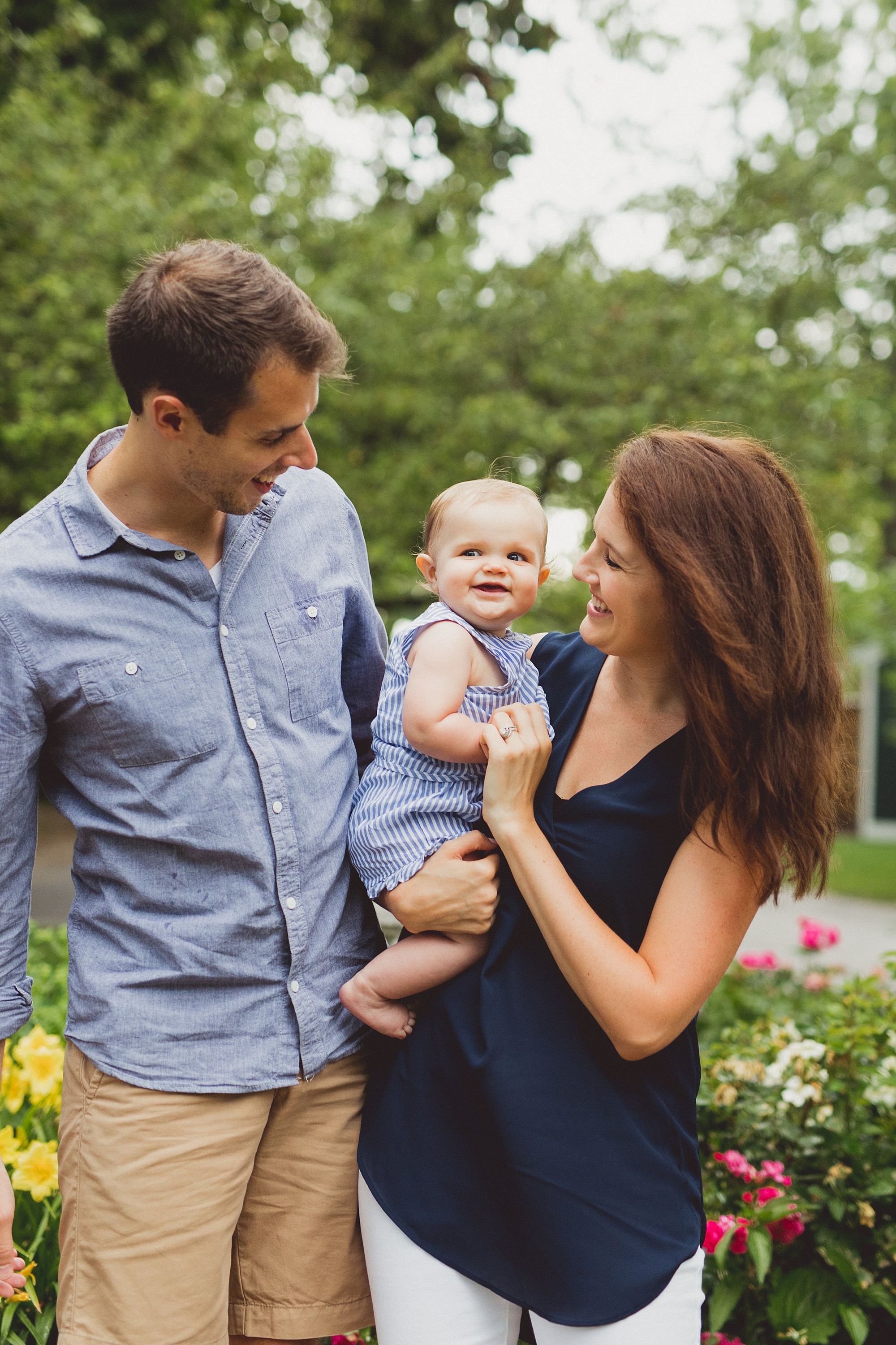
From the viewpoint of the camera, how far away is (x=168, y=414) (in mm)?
1775

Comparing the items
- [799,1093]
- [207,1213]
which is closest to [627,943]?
[207,1213]

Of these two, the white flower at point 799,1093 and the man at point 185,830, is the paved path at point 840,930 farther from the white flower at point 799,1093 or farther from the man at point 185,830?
the man at point 185,830

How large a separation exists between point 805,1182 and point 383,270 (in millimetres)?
7371

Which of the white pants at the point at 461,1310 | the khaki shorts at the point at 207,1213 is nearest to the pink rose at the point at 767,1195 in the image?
the white pants at the point at 461,1310

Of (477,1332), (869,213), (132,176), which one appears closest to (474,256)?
(132,176)

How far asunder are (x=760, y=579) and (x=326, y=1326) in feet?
5.15

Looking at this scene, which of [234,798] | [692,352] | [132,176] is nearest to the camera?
[234,798]

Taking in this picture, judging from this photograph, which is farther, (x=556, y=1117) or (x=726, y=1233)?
(x=726, y=1233)

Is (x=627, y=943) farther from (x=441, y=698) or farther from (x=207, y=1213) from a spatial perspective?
(x=207, y=1213)

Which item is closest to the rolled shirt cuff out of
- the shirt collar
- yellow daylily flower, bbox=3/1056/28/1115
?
the shirt collar

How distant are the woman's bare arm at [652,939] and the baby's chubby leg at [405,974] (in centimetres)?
18

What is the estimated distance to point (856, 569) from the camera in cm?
1633

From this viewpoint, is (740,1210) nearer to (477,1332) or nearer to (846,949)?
(477,1332)

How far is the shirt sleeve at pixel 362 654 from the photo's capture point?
2205 millimetres
